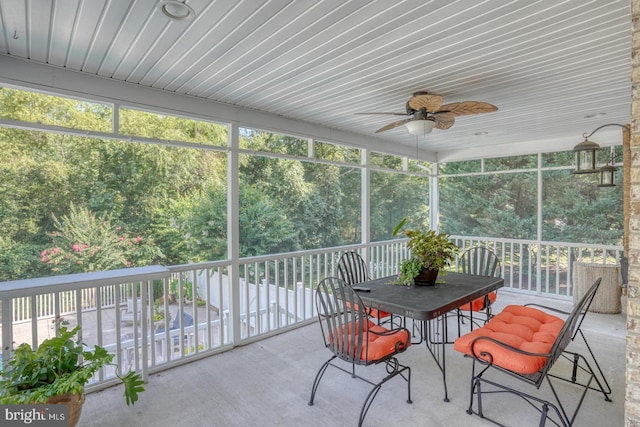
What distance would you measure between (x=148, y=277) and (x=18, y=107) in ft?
8.32

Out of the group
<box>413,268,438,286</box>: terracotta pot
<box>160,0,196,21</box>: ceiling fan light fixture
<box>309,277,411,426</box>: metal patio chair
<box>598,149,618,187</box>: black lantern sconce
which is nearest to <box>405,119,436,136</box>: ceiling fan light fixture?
<box>413,268,438,286</box>: terracotta pot

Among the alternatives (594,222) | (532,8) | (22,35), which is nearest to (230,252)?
(22,35)

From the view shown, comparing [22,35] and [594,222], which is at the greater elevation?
[22,35]

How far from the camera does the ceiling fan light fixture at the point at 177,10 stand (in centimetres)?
178

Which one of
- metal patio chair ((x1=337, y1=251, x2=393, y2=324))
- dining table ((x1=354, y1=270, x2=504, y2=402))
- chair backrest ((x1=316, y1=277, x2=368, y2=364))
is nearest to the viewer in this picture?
chair backrest ((x1=316, y1=277, x2=368, y2=364))

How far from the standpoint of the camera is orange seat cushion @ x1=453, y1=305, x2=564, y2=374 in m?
2.04

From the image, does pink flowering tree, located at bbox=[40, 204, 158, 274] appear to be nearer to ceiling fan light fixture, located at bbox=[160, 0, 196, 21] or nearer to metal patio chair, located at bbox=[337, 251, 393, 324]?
metal patio chair, located at bbox=[337, 251, 393, 324]

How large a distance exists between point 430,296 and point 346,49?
202 centimetres

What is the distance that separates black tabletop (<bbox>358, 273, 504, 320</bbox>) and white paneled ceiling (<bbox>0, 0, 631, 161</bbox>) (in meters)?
1.84

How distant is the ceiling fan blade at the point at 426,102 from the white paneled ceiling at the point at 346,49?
25 centimetres

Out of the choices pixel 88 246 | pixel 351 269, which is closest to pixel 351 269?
pixel 351 269

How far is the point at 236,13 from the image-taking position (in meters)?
1.89

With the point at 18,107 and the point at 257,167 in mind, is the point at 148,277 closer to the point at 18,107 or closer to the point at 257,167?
the point at 18,107

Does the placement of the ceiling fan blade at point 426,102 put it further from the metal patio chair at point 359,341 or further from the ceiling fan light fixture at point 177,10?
the ceiling fan light fixture at point 177,10
